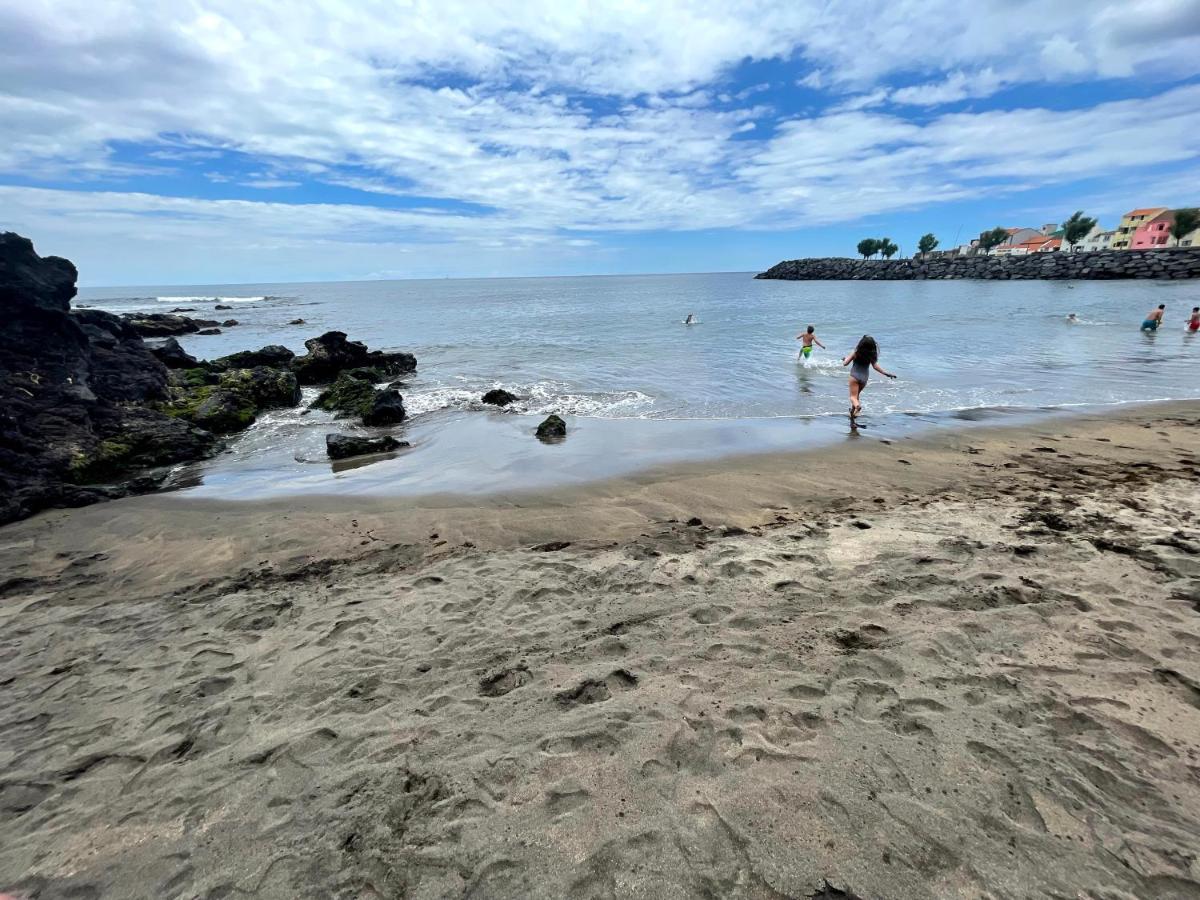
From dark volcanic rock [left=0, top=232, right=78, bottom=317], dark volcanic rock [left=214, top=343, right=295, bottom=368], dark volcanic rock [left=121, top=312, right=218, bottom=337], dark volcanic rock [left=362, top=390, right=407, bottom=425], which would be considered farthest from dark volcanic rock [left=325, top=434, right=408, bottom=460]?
dark volcanic rock [left=121, top=312, right=218, bottom=337]

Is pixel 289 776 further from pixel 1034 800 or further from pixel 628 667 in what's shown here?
pixel 1034 800

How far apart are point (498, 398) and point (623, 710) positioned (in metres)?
12.8

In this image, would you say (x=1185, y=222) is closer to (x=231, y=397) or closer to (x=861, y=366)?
(x=861, y=366)

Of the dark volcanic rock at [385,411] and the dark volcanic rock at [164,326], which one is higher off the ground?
the dark volcanic rock at [164,326]

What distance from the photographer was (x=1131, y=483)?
7.31 metres

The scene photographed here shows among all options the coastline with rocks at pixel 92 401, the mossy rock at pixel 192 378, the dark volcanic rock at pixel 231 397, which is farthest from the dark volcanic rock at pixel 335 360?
the coastline with rocks at pixel 92 401

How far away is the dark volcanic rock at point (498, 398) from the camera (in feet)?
50.7

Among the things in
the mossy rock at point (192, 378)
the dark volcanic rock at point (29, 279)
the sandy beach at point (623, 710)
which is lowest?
the sandy beach at point (623, 710)

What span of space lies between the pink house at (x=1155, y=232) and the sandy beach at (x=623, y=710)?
132259 mm

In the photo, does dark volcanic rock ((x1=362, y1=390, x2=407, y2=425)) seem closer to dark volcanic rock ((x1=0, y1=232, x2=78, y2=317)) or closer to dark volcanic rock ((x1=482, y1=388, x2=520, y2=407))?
dark volcanic rock ((x1=482, y1=388, x2=520, y2=407))

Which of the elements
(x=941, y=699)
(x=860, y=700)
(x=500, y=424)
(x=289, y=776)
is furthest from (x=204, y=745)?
(x=500, y=424)

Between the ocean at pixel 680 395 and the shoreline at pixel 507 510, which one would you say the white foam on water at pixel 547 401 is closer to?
the ocean at pixel 680 395

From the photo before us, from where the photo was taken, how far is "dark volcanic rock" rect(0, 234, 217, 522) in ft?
27.6

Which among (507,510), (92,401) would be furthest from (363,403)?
(507,510)
